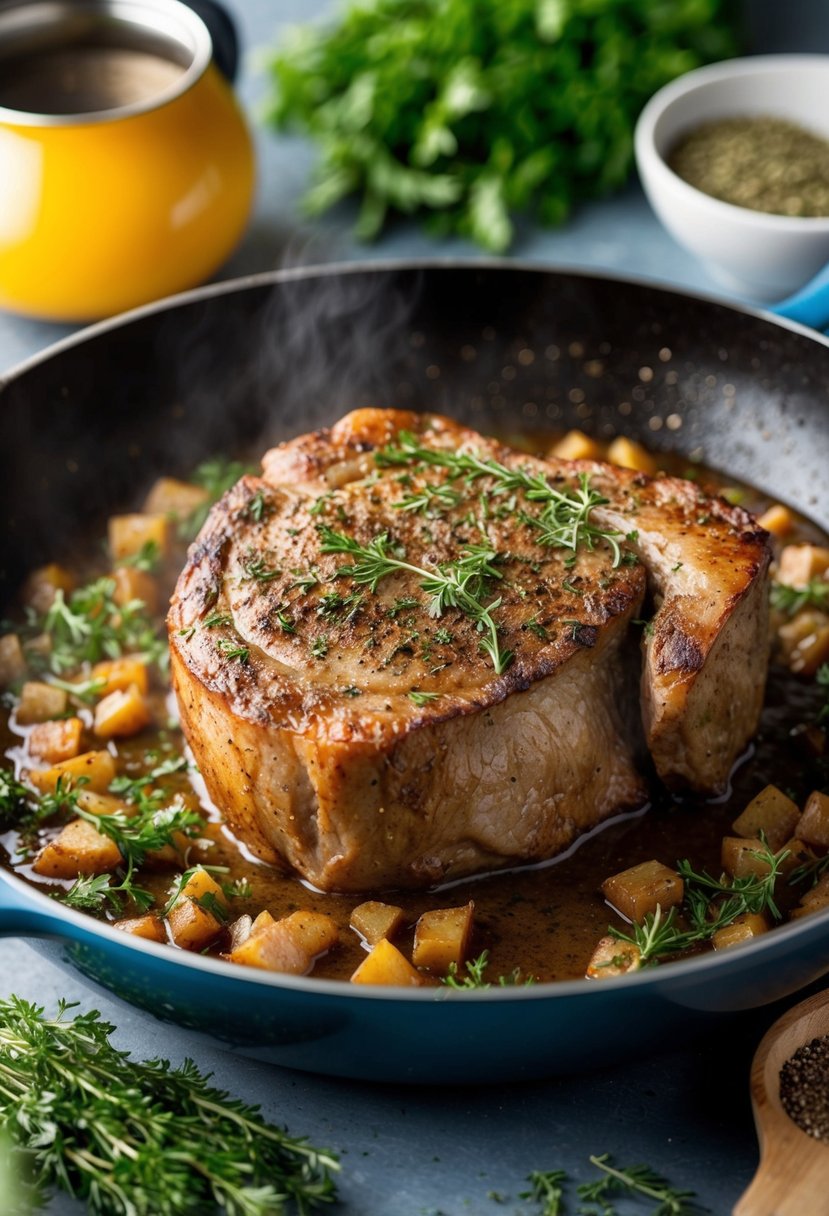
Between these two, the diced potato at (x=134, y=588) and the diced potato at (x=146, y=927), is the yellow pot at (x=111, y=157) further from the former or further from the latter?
the diced potato at (x=146, y=927)

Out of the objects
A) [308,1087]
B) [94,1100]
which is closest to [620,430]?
[308,1087]

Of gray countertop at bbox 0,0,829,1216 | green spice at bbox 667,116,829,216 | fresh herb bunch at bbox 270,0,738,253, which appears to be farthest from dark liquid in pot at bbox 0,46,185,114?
gray countertop at bbox 0,0,829,1216

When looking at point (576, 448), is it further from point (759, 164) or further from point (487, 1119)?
point (487, 1119)

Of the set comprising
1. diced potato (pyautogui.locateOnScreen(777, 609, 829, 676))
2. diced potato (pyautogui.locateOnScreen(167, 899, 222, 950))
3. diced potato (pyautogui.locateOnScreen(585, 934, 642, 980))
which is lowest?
diced potato (pyautogui.locateOnScreen(777, 609, 829, 676))

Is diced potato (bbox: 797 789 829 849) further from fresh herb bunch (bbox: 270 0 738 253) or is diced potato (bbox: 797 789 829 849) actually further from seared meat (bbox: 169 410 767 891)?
fresh herb bunch (bbox: 270 0 738 253)

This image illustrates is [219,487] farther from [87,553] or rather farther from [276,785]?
[276,785]

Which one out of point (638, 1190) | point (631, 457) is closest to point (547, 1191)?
point (638, 1190)
